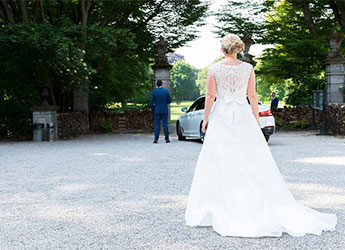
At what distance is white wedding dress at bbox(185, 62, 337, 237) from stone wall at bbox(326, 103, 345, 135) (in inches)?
453

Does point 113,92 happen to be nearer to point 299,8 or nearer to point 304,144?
point 299,8

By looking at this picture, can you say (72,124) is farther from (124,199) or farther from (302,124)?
(124,199)

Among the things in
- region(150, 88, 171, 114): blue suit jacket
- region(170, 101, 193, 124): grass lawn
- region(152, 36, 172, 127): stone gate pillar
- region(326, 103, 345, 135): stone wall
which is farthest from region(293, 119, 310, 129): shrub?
region(170, 101, 193, 124): grass lawn

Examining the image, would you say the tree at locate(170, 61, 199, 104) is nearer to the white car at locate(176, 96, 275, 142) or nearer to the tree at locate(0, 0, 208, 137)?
the tree at locate(0, 0, 208, 137)

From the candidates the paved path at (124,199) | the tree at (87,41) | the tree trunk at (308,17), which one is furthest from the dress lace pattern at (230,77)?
the tree trunk at (308,17)

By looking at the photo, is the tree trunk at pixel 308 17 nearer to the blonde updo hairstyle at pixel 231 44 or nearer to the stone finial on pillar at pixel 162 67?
the stone finial on pillar at pixel 162 67

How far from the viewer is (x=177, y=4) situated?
23.1 meters

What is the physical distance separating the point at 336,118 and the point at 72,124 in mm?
10389

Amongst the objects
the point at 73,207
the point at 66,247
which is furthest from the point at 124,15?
the point at 66,247

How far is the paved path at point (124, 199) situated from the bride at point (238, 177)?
0.18m

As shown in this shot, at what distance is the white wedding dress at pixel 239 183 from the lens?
4312 mm

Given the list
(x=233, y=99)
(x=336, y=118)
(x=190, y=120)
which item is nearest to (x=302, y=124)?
(x=336, y=118)

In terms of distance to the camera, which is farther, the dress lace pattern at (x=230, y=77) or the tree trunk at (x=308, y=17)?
the tree trunk at (x=308, y=17)

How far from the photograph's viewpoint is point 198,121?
45.8ft
